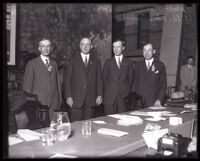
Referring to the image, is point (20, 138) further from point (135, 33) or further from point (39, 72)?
point (135, 33)

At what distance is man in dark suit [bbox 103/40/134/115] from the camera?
4.27 meters

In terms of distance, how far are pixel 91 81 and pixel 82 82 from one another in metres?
0.14

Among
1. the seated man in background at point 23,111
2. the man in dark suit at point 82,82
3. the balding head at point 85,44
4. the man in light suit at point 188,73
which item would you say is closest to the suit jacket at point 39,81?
the man in dark suit at point 82,82

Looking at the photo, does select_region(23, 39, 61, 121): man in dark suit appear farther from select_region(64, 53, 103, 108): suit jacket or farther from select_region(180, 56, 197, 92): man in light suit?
select_region(180, 56, 197, 92): man in light suit

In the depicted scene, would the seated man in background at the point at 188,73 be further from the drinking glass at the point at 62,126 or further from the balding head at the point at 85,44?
the drinking glass at the point at 62,126

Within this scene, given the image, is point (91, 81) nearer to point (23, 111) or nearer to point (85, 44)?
point (85, 44)

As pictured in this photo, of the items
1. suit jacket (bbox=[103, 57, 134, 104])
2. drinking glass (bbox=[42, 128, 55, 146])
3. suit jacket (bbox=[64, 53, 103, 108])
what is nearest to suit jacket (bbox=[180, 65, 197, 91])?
suit jacket (bbox=[103, 57, 134, 104])

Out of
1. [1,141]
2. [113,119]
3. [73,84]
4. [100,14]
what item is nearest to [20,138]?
[1,141]

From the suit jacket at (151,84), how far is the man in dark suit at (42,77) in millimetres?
1367

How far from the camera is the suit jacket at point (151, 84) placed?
13.9ft

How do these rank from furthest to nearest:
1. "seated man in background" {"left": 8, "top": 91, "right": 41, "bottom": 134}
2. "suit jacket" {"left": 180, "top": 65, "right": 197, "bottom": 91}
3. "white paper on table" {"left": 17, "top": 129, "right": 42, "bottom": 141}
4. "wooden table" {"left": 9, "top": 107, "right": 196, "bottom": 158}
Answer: "suit jacket" {"left": 180, "top": 65, "right": 197, "bottom": 91}, "seated man in background" {"left": 8, "top": 91, "right": 41, "bottom": 134}, "white paper on table" {"left": 17, "top": 129, "right": 42, "bottom": 141}, "wooden table" {"left": 9, "top": 107, "right": 196, "bottom": 158}

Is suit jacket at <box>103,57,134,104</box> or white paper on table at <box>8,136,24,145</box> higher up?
suit jacket at <box>103,57,134,104</box>

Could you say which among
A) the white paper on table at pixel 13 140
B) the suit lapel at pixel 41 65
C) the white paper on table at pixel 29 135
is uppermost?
the suit lapel at pixel 41 65

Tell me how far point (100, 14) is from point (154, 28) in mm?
5493
